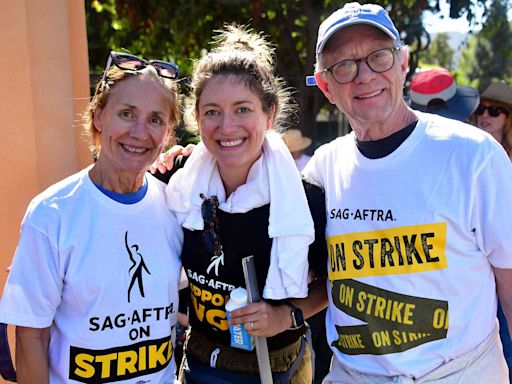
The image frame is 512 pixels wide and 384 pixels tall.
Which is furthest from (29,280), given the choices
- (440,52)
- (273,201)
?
(440,52)

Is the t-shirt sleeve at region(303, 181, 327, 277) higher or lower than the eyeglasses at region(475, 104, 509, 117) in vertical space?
lower

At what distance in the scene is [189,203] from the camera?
2223mm

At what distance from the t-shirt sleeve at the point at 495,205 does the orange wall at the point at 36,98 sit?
246cm

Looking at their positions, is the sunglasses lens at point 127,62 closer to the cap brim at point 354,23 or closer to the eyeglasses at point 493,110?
the cap brim at point 354,23

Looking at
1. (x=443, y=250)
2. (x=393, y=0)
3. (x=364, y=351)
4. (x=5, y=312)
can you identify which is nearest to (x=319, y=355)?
(x=364, y=351)

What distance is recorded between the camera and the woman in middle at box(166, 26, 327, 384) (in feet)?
6.98

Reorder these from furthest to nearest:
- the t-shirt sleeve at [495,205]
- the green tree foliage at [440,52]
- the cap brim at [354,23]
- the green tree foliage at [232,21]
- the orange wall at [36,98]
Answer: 1. the green tree foliage at [440,52]
2. the green tree foliage at [232,21]
3. the orange wall at [36,98]
4. the cap brim at [354,23]
5. the t-shirt sleeve at [495,205]

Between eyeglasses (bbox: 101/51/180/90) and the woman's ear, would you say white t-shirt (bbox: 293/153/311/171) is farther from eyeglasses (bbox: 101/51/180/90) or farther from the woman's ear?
eyeglasses (bbox: 101/51/180/90)

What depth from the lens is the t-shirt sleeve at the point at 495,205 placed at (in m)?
1.80

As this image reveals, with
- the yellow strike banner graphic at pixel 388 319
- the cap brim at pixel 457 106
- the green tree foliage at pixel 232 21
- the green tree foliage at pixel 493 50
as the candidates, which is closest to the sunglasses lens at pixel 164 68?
the yellow strike banner graphic at pixel 388 319

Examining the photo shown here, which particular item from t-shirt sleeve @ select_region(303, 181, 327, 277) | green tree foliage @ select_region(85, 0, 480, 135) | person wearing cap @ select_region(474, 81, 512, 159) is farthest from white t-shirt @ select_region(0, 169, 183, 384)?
green tree foliage @ select_region(85, 0, 480, 135)

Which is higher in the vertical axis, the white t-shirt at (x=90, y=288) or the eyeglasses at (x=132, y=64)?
the eyeglasses at (x=132, y=64)

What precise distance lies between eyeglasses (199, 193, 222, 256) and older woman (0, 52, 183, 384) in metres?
0.15

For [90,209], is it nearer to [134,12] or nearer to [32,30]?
[32,30]
